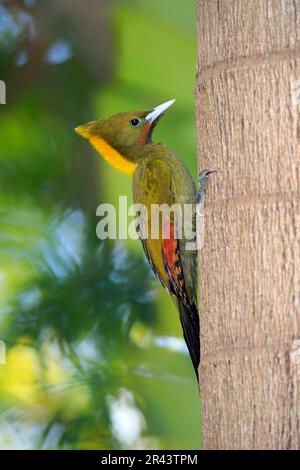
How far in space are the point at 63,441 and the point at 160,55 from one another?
1648 mm

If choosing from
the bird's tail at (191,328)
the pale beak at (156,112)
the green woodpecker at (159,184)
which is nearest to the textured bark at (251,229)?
the bird's tail at (191,328)

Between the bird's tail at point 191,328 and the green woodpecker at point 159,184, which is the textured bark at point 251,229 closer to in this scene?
the bird's tail at point 191,328

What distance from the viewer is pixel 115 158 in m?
3.97

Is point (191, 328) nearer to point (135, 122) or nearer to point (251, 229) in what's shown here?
point (135, 122)

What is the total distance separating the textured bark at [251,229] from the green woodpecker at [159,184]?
915mm

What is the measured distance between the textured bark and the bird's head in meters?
1.34

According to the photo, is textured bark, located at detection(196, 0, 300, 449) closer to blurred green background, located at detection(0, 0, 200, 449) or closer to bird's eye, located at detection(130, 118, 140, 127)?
bird's eye, located at detection(130, 118, 140, 127)

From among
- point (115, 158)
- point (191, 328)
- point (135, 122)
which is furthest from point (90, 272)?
point (191, 328)

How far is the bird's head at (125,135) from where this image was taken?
3883 mm

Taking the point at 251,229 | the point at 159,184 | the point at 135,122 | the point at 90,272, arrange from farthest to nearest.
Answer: the point at 90,272 < the point at 135,122 < the point at 159,184 < the point at 251,229

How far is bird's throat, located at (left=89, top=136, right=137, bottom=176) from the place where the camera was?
3930 mm

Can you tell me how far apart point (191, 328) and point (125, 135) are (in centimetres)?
93

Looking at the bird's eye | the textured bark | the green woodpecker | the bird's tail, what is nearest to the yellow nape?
the green woodpecker
